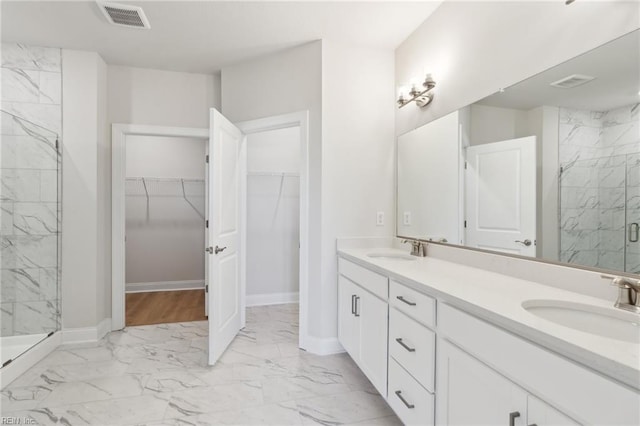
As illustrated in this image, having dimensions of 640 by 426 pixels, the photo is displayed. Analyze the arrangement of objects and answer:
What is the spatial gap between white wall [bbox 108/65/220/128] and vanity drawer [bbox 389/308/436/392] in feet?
9.36

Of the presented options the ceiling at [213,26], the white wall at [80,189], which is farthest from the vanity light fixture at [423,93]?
the white wall at [80,189]

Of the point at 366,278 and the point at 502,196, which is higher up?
the point at 502,196

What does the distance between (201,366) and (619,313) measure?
8.14 feet

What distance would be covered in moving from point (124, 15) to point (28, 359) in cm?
270

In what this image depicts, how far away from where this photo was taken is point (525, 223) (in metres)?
1.47

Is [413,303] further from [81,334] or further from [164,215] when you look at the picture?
[164,215]

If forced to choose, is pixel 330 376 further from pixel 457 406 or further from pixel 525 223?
pixel 525 223

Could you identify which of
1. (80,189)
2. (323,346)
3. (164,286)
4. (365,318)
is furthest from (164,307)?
(365,318)

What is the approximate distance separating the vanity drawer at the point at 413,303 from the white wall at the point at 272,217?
7.90ft

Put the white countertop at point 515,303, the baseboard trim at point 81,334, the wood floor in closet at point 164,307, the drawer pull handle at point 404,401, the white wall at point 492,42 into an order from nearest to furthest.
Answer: the white countertop at point 515,303 < the white wall at point 492,42 < the drawer pull handle at point 404,401 < the baseboard trim at point 81,334 < the wood floor in closet at point 164,307

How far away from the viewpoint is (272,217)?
3.86 m

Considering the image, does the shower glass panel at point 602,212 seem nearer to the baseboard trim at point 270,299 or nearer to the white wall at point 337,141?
the white wall at point 337,141

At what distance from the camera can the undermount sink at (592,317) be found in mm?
941

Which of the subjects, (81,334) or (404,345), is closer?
(404,345)
